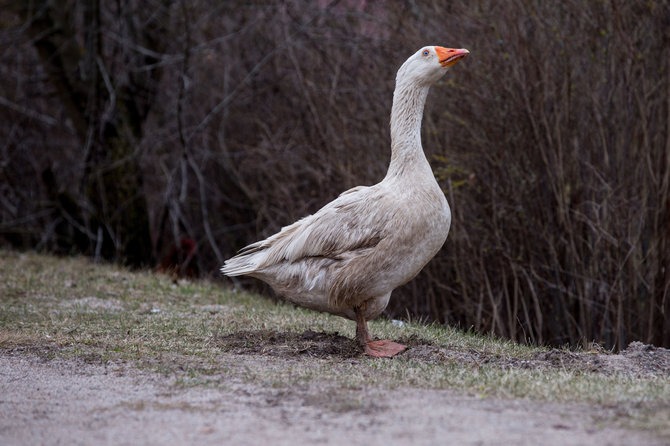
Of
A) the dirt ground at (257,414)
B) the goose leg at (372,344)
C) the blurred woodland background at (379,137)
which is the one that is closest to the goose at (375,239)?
the goose leg at (372,344)

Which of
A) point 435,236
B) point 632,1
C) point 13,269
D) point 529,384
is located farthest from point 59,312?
point 632,1

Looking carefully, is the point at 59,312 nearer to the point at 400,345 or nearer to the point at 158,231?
the point at 400,345

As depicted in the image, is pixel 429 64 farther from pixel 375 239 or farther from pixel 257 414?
pixel 257 414

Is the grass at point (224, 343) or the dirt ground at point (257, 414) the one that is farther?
the grass at point (224, 343)

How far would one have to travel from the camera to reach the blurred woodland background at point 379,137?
920cm

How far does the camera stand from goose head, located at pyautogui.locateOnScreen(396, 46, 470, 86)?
6.57 meters

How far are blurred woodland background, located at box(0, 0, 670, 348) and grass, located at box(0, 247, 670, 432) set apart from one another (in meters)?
2.07

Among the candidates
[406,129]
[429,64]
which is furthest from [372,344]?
[429,64]

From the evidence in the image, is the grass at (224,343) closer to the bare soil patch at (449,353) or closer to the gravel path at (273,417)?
the bare soil patch at (449,353)

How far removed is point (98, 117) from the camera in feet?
47.4

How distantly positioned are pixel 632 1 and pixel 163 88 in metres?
10.4

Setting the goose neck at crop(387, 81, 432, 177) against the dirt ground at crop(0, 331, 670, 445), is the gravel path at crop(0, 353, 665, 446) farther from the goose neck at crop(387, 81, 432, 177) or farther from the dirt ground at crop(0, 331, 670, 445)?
the goose neck at crop(387, 81, 432, 177)

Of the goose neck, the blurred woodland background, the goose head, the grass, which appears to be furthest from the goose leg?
the blurred woodland background

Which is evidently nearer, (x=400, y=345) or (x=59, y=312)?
(x=400, y=345)
